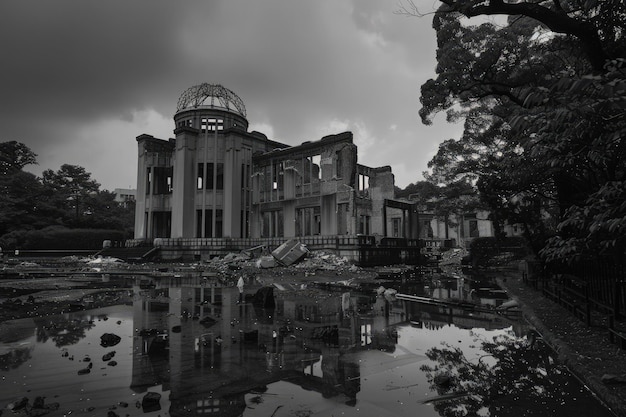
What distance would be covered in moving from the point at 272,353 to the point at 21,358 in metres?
3.20

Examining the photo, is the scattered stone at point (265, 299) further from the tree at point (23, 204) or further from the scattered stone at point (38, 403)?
the tree at point (23, 204)

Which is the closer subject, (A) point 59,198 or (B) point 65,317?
(B) point 65,317

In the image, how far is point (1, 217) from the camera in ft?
113

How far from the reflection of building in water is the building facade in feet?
58.2

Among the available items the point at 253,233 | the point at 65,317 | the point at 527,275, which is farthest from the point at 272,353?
the point at 253,233

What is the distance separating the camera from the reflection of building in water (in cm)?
366

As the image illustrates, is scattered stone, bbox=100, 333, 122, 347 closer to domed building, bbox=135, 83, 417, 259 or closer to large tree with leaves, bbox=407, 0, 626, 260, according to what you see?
large tree with leaves, bbox=407, 0, 626, 260

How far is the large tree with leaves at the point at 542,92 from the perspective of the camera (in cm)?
274

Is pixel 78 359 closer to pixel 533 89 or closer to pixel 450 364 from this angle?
pixel 450 364

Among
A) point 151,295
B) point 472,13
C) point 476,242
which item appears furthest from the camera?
point 476,242

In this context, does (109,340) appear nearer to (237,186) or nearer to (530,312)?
(530,312)

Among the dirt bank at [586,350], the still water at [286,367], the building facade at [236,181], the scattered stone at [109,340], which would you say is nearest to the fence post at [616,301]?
the dirt bank at [586,350]

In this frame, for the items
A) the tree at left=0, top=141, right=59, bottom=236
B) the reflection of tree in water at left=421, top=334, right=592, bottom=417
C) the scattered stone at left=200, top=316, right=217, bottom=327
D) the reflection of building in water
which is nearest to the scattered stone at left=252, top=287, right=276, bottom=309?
the reflection of building in water

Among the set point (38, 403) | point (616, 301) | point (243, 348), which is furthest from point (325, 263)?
point (38, 403)
